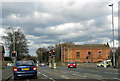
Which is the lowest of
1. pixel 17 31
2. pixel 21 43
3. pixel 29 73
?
pixel 29 73

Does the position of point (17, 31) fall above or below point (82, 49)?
above

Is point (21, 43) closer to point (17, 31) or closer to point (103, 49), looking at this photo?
point (17, 31)

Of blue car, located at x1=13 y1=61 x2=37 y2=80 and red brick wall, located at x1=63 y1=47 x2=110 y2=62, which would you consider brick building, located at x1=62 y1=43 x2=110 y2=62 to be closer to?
red brick wall, located at x1=63 y1=47 x2=110 y2=62

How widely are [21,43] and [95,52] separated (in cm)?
3196

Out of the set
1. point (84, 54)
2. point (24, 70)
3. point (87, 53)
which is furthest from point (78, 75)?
point (87, 53)

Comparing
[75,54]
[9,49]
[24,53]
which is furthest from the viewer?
[75,54]

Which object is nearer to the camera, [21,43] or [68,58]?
[21,43]

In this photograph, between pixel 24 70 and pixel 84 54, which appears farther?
pixel 84 54

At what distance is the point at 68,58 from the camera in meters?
79.8

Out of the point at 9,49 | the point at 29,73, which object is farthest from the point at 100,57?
the point at 29,73

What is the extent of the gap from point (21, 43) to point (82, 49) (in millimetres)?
27385

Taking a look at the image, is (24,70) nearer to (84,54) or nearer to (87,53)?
(84,54)

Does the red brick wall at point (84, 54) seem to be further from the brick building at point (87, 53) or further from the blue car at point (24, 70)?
the blue car at point (24, 70)

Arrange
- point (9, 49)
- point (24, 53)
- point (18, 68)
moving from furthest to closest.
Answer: point (24, 53) → point (9, 49) → point (18, 68)
